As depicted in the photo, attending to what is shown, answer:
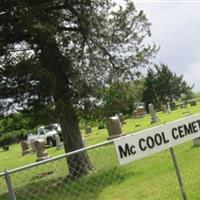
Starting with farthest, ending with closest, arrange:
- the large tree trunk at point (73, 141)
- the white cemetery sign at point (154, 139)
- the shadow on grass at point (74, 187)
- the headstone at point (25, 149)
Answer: the headstone at point (25, 149) → the large tree trunk at point (73, 141) → the shadow on grass at point (74, 187) → the white cemetery sign at point (154, 139)

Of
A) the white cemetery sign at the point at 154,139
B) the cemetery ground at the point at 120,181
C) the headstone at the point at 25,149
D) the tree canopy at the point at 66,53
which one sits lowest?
the cemetery ground at the point at 120,181

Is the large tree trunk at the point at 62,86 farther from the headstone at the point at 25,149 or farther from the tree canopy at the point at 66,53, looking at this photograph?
the headstone at the point at 25,149

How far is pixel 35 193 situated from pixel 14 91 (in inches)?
118

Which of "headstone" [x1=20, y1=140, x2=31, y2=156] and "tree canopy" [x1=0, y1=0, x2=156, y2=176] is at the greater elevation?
"tree canopy" [x1=0, y1=0, x2=156, y2=176]

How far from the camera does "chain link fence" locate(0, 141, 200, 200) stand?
10919mm

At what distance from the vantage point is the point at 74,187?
44.9 feet

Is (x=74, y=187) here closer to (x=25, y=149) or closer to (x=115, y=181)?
(x=115, y=181)

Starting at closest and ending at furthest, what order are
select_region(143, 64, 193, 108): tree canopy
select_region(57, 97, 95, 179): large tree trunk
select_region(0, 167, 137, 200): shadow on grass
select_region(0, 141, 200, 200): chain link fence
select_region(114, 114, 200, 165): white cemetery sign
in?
select_region(114, 114, 200, 165): white cemetery sign
select_region(0, 141, 200, 200): chain link fence
select_region(0, 167, 137, 200): shadow on grass
select_region(57, 97, 95, 179): large tree trunk
select_region(143, 64, 193, 108): tree canopy

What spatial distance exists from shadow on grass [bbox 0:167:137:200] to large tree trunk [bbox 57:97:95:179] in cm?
45

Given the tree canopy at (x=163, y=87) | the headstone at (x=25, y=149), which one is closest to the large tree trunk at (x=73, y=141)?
the headstone at (x=25, y=149)

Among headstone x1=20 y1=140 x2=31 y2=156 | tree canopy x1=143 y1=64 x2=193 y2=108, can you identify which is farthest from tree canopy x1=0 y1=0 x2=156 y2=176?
tree canopy x1=143 y1=64 x2=193 y2=108

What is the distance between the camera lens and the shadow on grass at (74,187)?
12.6 meters

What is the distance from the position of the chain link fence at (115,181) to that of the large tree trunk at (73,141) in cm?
14

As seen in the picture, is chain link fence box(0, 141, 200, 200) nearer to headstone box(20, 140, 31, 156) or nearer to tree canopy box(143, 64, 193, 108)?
headstone box(20, 140, 31, 156)
